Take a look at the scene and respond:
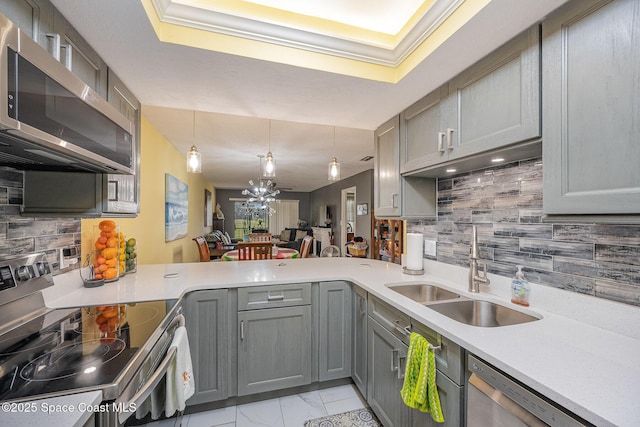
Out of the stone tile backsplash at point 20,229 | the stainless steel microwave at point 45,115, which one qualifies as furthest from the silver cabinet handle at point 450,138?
the stone tile backsplash at point 20,229

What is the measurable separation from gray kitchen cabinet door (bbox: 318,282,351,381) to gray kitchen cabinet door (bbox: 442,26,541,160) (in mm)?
1216

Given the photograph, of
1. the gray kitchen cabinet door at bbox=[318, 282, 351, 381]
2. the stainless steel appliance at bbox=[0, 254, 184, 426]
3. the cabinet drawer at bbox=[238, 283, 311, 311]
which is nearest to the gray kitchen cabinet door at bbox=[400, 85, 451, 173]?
the gray kitchen cabinet door at bbox=[318, 282, 351, 381]

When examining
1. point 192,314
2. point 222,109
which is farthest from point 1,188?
point 222,109

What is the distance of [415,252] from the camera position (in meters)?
2.07

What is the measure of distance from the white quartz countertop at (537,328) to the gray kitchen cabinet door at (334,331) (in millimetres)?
115

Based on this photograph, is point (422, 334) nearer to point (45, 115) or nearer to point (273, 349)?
point (273, 349)

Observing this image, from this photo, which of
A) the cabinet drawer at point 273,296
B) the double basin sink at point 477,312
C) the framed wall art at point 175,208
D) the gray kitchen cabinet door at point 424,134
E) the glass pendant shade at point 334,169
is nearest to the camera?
the double basin sink at point 477,312

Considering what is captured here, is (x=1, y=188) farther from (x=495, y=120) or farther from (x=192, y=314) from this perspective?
(x=495, y=120)

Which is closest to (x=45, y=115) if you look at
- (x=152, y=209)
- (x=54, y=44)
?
(x=54, y=44)

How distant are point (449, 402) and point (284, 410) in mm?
1225

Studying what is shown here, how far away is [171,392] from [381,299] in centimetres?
112

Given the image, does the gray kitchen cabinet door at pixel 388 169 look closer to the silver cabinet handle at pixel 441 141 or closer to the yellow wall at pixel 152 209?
the silver cabinet handle at pixel 441 141

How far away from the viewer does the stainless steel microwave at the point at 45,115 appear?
0.65m

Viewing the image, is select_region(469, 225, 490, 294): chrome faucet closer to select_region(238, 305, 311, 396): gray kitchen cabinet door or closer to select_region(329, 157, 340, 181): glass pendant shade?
select_region(238, 305, 311, 396): gray kitchen cabinet door
